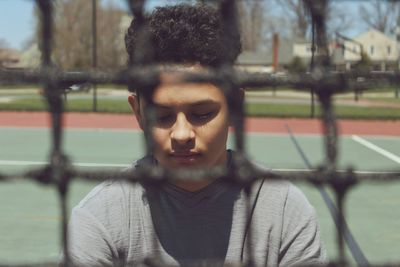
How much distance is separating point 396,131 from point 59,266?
1036 centimetres

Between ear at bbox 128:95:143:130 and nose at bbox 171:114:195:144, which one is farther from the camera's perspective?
ear at bbox 128:95:143:130

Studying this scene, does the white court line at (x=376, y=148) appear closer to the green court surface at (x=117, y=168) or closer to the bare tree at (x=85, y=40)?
the green court surface at (x=117, y=168)

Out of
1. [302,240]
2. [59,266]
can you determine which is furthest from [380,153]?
[59,266]

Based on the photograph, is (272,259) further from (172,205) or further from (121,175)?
(121,175)

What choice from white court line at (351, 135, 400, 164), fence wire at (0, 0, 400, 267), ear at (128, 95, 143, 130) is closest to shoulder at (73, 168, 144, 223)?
ear at (128, 95, 143, 130)

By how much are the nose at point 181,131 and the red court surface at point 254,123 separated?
9.19 meters

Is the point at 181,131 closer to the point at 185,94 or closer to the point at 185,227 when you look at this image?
the point at 185,94

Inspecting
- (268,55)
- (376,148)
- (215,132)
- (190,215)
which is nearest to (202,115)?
(215,132)

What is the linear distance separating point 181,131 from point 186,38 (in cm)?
22

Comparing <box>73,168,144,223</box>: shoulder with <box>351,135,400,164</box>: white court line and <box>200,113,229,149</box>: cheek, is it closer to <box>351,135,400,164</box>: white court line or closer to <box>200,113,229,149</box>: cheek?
<box>200,113,229,149</box>: cheek

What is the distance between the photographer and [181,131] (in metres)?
0.99

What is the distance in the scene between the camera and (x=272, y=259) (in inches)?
50.3

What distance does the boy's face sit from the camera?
39.0 inches

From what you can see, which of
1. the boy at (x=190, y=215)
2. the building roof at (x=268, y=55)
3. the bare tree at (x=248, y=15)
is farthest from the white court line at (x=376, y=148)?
the building roof at (x=268, y=55)
